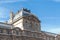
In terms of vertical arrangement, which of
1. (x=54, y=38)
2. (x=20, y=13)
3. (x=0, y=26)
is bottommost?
(x=54, y=38)

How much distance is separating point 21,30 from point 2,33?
7234 millimetres

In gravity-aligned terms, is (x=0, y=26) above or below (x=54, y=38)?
above

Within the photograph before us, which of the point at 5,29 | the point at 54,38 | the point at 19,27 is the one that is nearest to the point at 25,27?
the point at 19,27

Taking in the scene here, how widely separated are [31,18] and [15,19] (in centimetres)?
622

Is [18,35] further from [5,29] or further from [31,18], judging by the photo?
[31,18]

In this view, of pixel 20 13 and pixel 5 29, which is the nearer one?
pixel 5 29

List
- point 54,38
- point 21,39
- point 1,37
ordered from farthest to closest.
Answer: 1. point 54,38
2. point 21,39
3. point 1,37

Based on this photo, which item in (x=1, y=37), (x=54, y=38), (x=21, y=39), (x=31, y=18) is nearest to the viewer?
(x=1, y=37)

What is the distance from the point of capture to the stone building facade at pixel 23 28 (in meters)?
59.5

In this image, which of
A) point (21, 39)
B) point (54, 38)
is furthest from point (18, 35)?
point (54, 38)

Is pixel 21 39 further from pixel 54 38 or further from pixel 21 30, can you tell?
pixel 54 38

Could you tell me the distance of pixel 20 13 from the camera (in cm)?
6669

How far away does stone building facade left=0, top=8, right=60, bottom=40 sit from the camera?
195ft

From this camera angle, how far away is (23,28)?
6303cm
